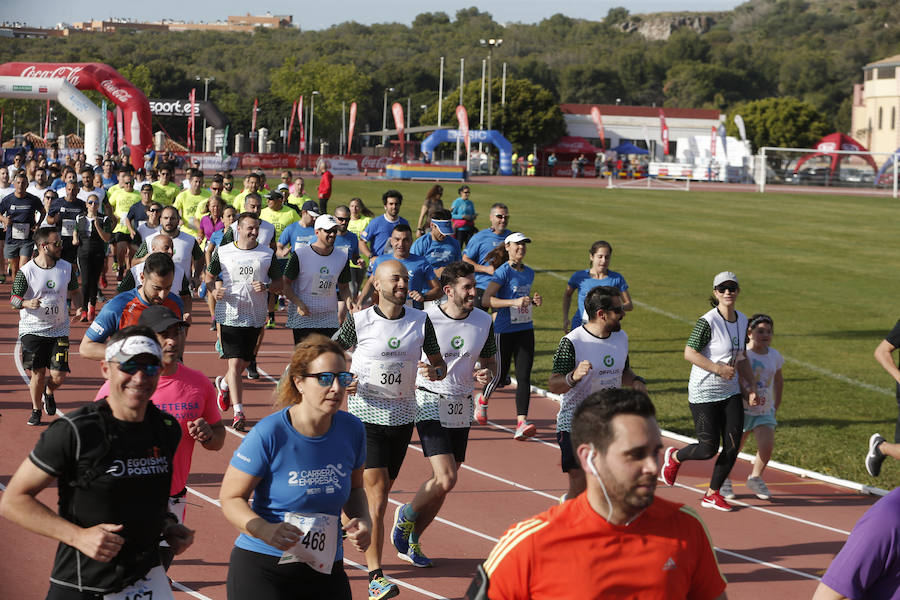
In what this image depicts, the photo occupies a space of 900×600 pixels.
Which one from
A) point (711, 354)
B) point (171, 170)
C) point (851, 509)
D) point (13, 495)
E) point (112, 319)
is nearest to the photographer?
point (13, 495)

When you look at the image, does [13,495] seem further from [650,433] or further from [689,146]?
[689,146]

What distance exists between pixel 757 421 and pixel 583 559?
704cm

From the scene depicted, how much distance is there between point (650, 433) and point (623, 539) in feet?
1.07

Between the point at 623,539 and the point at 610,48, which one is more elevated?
the point at 610,48

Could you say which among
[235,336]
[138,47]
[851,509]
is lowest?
[851,509]

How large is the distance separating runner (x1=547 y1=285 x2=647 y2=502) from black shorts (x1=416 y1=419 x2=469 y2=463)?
76 centimetres

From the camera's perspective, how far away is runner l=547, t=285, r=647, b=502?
26.8 feet

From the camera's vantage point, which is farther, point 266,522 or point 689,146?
point 689,146

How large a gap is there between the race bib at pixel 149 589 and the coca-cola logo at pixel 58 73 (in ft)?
116

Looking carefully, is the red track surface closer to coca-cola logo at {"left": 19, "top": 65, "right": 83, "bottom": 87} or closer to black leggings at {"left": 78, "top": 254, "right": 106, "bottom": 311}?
black leggings at {"left": 78, "top": 254, "right": 106, "bottom": 311}

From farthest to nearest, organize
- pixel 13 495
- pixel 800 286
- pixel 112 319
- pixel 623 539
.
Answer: pixel 800 286 < pixel 112 319 < pixel 13 495 < pixel 623 539

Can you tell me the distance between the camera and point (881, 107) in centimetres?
11806

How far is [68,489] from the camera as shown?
4297 millimetres

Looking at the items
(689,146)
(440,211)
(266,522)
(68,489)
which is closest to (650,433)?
(266,522)
